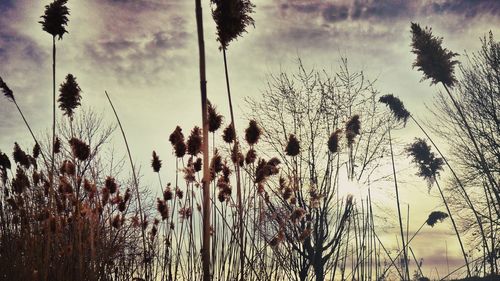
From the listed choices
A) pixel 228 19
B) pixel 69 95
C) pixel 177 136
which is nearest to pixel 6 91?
pixel 69 95

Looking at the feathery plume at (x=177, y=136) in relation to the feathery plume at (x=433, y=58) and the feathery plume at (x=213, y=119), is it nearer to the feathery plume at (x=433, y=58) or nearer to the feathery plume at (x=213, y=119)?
the feathery plume at (x=213, y=119)

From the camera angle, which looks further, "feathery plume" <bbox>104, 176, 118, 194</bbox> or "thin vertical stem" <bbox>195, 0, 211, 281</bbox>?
"feathery plume" <bbox>104, 176, 118, 194</bbox>

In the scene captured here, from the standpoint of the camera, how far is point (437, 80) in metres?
9.79

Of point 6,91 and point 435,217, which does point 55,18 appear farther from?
point 435,217

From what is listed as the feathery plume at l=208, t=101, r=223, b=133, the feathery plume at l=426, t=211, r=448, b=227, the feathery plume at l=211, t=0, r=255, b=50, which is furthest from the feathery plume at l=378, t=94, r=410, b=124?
the feathery plume at l=211, t=0, r=255, b=50

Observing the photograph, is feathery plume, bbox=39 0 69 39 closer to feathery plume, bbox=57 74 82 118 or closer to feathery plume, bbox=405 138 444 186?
feathery plume, bbox=57 74 82 118

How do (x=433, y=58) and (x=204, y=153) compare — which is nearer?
(x=204, y=153)

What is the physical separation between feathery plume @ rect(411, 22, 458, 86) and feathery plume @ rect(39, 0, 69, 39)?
25.4ft

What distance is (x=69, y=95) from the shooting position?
4.83 metres

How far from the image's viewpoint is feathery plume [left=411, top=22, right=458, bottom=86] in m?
9.63

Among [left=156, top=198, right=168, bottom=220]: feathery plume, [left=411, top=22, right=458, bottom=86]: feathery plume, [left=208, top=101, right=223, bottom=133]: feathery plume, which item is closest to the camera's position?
[left=208, top=101, right=223, bottom=133]: feathery plume

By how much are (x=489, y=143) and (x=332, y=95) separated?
8.10m

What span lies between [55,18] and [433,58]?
7.91 meters

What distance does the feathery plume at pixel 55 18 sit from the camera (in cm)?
447
